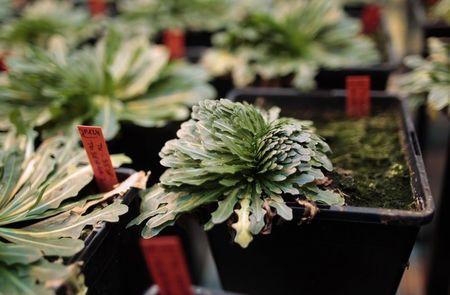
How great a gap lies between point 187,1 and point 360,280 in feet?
5.53

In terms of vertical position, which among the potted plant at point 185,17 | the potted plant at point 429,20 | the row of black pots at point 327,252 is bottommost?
the row of black pots at point 327,252

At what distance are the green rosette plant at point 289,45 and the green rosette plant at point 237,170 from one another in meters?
0.82

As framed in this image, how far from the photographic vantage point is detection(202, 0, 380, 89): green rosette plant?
1803mm

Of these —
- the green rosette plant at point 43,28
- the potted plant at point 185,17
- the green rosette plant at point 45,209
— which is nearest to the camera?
the green rosette plant at point 45,209

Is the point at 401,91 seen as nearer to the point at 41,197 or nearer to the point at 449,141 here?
the point at 449,141

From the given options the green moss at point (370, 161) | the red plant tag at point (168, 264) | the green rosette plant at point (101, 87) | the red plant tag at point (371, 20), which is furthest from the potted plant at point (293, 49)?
the red plant tag at point (168, 264)

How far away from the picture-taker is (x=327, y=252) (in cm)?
102

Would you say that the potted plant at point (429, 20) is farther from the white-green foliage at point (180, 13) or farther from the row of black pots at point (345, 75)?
the white-green foliage at point (180, 13)

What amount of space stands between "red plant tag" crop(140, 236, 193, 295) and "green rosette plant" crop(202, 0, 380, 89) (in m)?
0.96

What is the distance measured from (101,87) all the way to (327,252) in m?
0.89

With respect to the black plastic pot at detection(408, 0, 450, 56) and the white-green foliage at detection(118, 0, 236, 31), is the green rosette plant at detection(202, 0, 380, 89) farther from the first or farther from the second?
the white-green foliage at detection(118, 0, 236, 31)

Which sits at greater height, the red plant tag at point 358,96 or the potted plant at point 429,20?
the potted plant at point 429,20

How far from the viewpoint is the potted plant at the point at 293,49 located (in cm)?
179

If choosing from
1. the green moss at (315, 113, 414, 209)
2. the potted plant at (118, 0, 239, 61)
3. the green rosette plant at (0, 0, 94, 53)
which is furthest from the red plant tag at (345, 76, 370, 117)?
the green rosette plant at (0, 0, 94, 53)
